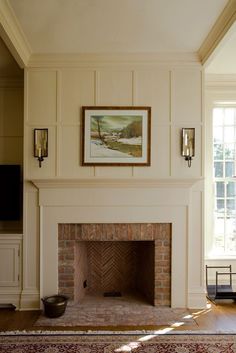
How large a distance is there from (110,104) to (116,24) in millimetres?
920

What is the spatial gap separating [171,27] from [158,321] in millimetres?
2999

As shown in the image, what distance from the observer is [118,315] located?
10.9 feet

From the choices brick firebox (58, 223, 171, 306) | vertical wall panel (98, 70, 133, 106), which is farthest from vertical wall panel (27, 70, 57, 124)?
brick firebox (58, 223, 171, 306)

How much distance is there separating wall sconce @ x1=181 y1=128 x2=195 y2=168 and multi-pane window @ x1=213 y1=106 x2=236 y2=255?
97 cm

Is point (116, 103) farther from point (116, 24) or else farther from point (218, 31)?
point (218, 31)

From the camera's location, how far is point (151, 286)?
12.0 feet

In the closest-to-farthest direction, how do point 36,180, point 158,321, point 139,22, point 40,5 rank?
point 40,5
point 139,22
point 158,321
point 36,180

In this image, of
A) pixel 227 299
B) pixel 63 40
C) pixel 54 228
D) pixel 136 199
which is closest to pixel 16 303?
pixel 54 228

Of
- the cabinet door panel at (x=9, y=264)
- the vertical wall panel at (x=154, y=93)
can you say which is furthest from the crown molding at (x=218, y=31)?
the cabinet door panel at (x=9, y=264)

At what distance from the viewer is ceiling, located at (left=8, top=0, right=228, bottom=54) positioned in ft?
8.43

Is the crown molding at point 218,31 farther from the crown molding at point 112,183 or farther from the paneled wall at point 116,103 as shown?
the crown molding at point 112,183

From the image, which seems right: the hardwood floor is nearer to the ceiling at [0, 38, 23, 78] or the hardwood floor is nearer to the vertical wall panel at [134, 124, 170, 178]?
the vertical wall panel at [134, 124, 170, 178]

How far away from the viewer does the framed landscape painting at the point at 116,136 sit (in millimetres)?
3518

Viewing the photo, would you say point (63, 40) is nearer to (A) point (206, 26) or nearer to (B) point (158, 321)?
(A) point (206, 26)
